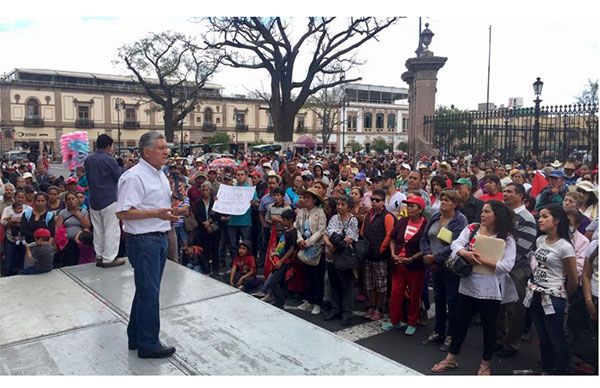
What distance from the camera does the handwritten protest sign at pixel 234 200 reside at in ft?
25.6

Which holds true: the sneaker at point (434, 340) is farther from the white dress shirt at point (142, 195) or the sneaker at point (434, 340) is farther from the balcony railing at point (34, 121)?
the balcony railing at point (34, 121)

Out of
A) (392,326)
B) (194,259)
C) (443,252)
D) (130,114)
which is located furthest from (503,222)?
(130,114)

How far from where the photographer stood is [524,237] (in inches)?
187

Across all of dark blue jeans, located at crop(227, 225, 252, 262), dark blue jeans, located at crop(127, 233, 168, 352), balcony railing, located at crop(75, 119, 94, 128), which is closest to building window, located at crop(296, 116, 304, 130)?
balcony railing, located at crop(75, 119, 94, 128)

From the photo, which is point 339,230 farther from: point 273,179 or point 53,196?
point 53,196

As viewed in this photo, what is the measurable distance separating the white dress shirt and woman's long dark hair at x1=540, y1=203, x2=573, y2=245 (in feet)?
10.8

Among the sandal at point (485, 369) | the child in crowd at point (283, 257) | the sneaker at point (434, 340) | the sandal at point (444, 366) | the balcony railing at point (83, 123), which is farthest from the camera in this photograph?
the balcony railing at point (83, 123)

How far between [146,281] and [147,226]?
396mm

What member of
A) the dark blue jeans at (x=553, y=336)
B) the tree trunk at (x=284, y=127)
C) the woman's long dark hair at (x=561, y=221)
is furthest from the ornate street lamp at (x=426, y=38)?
the dark blue jeans at (x=553, y=336)

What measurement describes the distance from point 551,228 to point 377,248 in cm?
210

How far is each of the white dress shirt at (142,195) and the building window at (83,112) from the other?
56.6 meters

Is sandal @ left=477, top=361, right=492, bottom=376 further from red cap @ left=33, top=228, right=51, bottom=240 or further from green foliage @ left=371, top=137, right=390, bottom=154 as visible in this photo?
green foliage @ left=371, top=137, right=390, bottom=154

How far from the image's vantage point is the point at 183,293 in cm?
513

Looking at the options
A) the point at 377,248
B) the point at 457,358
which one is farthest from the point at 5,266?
the point at 457,358
